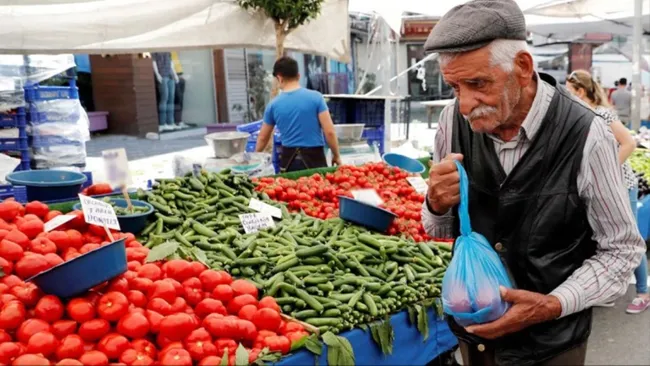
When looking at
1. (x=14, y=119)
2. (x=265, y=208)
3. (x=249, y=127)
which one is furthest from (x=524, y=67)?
(x=249, y=127)

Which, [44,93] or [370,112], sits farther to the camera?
[370,112]

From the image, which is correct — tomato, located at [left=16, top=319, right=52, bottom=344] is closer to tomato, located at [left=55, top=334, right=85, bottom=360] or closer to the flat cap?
tomato, located at [left=55, top=334, right=85, bottom=360]

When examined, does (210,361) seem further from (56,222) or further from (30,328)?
(56,222)

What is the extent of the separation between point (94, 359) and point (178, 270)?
0.70 meters

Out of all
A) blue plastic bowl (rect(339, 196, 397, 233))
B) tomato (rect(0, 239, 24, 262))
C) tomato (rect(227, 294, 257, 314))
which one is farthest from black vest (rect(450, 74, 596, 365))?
blue plastic bowl (rect(339, 196, 397, 233))

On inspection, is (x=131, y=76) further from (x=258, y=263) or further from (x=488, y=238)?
(x=488, y=238)

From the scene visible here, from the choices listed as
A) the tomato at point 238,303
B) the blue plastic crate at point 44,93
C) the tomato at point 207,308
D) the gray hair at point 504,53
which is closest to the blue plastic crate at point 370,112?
the blue plastic crate at point 44,93

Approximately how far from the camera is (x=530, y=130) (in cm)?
180

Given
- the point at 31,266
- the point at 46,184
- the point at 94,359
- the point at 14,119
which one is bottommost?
the point at 94,359

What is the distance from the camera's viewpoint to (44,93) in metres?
7.09

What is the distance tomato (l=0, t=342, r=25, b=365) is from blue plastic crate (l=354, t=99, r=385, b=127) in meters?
6.29

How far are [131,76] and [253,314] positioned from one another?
1320 centimetres

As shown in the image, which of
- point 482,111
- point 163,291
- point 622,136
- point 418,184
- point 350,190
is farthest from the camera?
point 418,184

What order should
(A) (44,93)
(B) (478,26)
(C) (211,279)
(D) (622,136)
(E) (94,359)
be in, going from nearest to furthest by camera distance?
(B) (478,26)
(E) (94,359)
(C) (211,279)
(D) (622,136)
(A) (44,93)
